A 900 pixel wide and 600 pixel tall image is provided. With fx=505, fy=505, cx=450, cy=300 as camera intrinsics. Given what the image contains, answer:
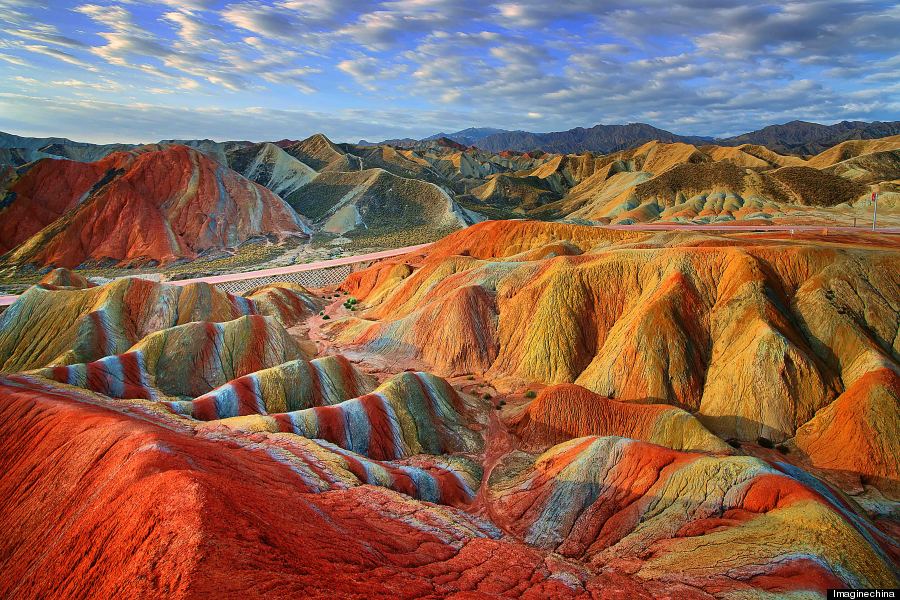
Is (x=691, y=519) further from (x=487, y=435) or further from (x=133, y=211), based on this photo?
(x=133, y=211)

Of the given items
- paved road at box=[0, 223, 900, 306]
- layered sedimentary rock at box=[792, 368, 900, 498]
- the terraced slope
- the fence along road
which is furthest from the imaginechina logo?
the terraced slope

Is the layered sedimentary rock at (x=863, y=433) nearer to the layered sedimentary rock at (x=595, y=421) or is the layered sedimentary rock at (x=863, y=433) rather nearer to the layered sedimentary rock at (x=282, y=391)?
the layered sedimentary rock at (x=595, y=421)

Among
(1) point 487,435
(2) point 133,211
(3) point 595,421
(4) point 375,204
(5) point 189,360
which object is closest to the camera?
(3) point 595,421

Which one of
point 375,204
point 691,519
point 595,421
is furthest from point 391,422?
point 375,204

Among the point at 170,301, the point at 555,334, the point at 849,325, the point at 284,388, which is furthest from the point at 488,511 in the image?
the point at 170,301

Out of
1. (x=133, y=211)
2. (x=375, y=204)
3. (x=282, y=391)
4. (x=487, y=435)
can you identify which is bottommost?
(x=487, y=435)

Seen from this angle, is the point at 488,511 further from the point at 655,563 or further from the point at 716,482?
the point at 716,482
